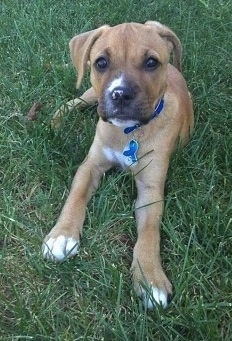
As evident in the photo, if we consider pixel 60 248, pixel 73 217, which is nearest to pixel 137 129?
pixel 73 217

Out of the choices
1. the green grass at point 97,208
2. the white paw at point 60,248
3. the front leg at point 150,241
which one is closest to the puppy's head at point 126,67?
the front leg at point 150,241

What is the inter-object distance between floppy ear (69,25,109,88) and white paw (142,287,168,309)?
4.98ft

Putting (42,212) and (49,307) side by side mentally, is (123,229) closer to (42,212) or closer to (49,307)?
(42,212)

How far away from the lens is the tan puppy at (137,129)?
11.4 feet

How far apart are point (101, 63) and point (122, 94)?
400 mm

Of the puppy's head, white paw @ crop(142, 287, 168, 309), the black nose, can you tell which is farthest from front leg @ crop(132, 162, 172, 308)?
the black nose

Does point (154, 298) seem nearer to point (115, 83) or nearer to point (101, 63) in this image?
point (115, 83)

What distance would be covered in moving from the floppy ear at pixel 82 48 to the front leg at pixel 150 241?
0.78 m

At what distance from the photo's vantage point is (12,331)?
3.08 meters

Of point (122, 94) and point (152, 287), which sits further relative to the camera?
point (122, 94)

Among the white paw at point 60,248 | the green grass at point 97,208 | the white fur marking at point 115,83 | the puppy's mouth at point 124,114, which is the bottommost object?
the green grass at point 97,208

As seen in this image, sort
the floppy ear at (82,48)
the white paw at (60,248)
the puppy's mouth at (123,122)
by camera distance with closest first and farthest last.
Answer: the white paw at (60,248), the puppy's mouth at (123,122), the floppy ear at (82,48)

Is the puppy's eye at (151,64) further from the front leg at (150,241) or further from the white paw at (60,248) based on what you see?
the white paw at (60,248)

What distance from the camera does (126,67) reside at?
3629 mm
